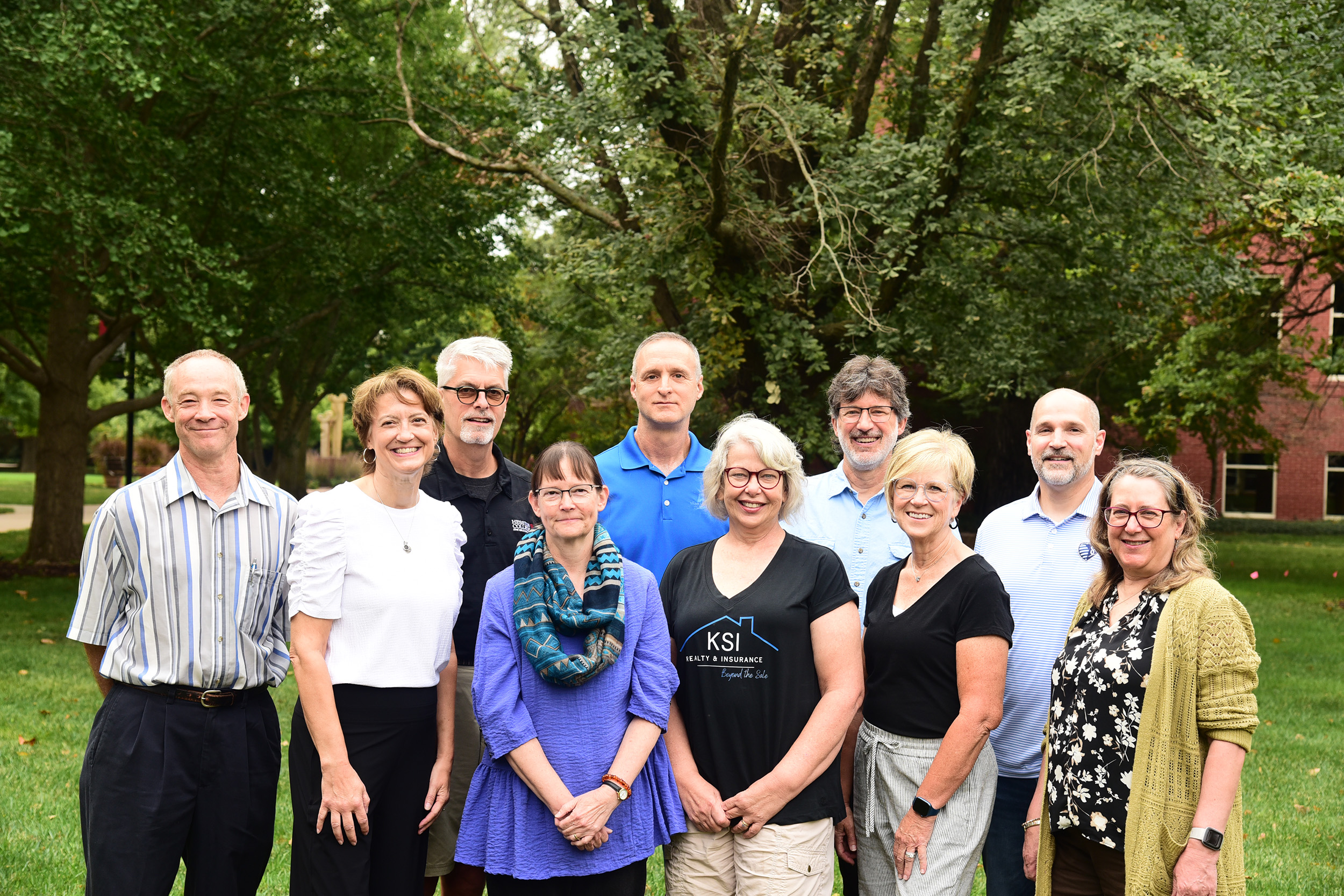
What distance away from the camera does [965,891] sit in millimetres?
3418

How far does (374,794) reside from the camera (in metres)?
3.48

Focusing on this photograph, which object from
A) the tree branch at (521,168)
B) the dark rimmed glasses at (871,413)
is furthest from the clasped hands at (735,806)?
the tree branch at (521,168)

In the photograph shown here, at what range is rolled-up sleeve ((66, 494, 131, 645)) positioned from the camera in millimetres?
3520

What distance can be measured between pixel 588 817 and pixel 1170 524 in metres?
1.94

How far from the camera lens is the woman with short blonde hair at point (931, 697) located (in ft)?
11.0

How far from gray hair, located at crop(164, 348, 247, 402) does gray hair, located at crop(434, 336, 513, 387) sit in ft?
2.44

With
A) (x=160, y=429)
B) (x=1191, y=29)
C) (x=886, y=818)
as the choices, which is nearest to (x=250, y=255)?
(x=1191, y=29)

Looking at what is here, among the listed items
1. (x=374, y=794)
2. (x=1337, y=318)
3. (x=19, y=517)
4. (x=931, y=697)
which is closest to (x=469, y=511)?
(x=374, y=794)

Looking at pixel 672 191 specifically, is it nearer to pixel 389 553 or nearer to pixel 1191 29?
pixel 1191 29

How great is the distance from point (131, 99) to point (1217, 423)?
60.2 ft

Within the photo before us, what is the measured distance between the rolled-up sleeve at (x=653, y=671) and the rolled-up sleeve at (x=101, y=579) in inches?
68.8

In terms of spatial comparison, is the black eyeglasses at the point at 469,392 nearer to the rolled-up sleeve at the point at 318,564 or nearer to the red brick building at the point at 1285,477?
the rolled-up sleeve at the point at 318,564

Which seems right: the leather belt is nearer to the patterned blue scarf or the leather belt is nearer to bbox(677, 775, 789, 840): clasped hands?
the patterned blue scarf

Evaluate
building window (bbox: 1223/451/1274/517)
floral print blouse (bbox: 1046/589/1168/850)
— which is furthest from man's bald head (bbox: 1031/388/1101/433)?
building window (bbox: 1223/451/1274/517)
